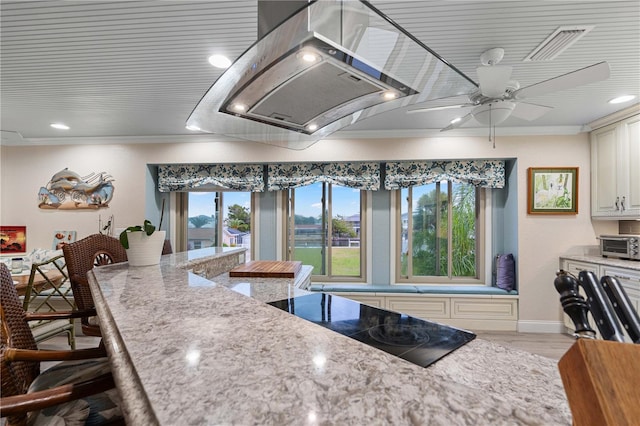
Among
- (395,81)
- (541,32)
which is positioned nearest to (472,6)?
(541,32)

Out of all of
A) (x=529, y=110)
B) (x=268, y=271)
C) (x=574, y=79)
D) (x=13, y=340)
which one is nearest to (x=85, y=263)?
(x=13, y=340)

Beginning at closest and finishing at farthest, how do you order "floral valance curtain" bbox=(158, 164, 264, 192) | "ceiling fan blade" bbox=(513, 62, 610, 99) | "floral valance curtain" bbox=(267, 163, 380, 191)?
"ceiling fan blade" bbox=(513, 62, 610, 99)
"floral valance curtain" bbox=(267, 163, 380, 191)
"floral valance curtain" bbox=(158, 164, 264, 192)

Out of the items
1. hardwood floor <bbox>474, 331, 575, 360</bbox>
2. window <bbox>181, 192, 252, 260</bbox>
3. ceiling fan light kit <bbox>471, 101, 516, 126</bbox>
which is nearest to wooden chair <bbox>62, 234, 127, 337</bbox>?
window <bbox>181, 192, 252, 260</bbox>

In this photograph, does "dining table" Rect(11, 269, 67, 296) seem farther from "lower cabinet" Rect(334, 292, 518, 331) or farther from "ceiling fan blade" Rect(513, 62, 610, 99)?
"ceiling fan blade" Rect(513, 62, 610, 99)

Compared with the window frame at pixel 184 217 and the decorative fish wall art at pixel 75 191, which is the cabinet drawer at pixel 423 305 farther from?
the decorative fish wall art at pixel 75 191

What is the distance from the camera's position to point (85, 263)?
5.97 ft

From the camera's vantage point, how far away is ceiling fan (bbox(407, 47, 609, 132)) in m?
1.57

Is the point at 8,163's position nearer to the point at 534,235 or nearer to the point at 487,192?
the point at 487,192

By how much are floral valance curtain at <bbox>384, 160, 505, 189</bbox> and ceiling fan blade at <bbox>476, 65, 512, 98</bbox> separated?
1815 millimetres

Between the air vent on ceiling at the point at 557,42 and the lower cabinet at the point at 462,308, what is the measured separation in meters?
2.62

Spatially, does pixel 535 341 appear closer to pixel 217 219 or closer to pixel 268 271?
pixel 268 271

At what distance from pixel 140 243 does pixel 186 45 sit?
1340 mm

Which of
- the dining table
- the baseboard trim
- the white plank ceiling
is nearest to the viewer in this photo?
the white plank ceiling

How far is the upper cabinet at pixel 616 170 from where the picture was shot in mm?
2928
